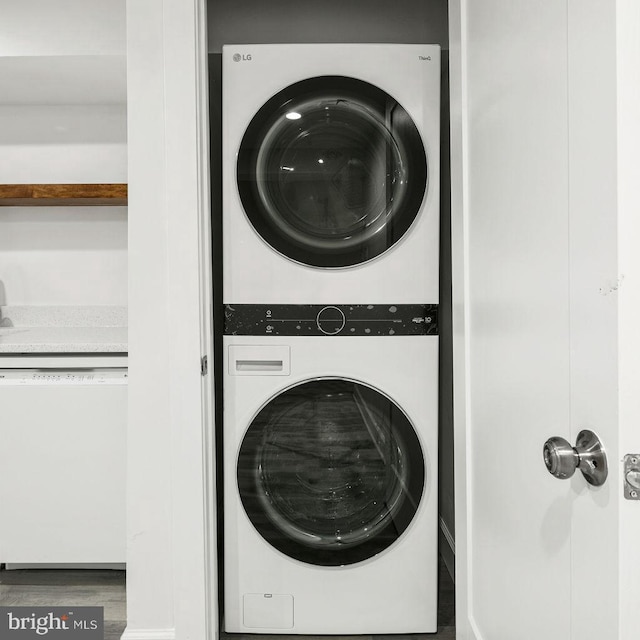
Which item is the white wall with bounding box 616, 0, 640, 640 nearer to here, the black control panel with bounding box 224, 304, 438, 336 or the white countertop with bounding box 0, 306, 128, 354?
the black control panel with bounding box 224, 304, 438, 336

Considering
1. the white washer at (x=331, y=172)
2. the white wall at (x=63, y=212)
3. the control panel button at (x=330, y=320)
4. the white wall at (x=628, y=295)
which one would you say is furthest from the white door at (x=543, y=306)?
the white wall at (x=63, y=212)

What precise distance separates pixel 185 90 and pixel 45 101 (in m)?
1.24

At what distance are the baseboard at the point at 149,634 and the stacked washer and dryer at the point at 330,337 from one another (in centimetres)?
21

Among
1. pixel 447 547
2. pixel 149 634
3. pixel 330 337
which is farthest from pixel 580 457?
pixel 447 547

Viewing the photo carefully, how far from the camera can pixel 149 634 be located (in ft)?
5.32

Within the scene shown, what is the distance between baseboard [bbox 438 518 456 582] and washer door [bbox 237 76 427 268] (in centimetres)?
116

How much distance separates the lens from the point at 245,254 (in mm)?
1724

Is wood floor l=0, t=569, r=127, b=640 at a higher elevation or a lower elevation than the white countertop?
lower

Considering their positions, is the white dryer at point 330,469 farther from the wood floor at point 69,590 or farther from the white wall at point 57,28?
the white wall at point 57,28

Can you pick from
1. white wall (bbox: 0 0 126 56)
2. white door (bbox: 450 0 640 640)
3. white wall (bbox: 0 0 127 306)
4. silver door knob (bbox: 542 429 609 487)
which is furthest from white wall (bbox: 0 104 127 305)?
silver door knob (bbox: 542 429 609 487)

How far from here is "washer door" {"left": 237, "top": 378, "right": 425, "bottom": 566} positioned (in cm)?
175

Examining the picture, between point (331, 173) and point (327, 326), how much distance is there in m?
0.45

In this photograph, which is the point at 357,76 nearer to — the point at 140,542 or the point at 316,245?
the point at 316,245

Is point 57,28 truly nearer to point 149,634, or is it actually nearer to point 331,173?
point 331,173
